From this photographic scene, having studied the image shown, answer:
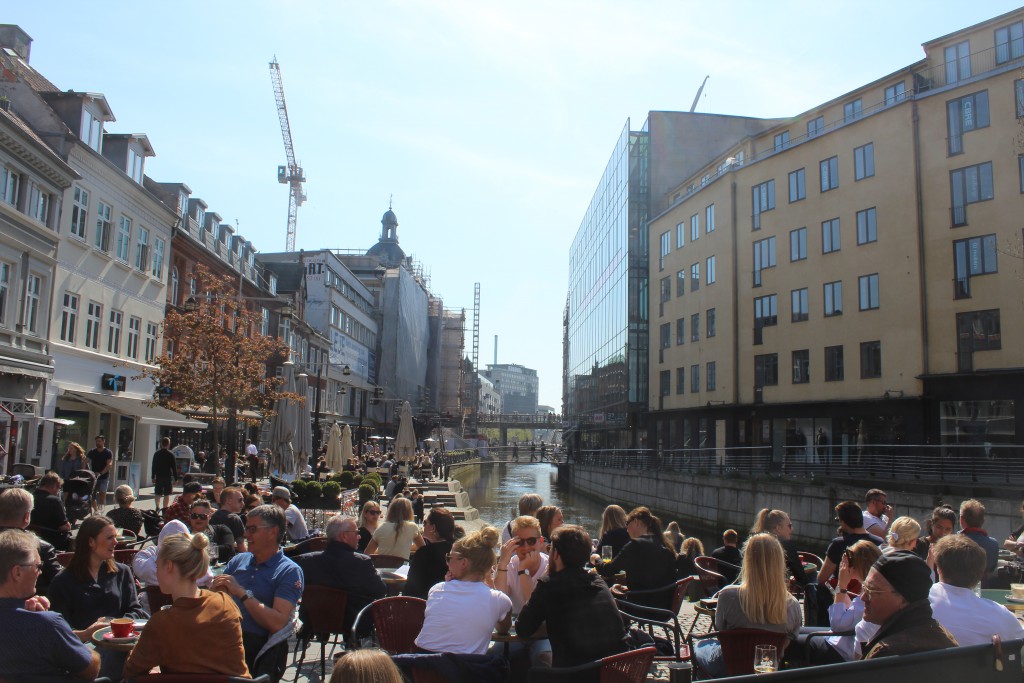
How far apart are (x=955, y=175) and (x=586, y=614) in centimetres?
2952

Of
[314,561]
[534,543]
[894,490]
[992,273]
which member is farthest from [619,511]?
[992,273]

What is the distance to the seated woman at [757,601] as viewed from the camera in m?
5.73

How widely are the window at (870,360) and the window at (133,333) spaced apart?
91.6ft

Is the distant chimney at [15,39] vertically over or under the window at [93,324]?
over

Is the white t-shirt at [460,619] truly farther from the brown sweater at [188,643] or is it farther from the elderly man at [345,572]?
the elderly man at [345,572]

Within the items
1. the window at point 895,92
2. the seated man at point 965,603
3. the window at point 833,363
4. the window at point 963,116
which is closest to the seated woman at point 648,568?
the seated man at point 965,603

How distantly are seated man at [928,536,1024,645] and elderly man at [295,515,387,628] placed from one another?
4.39 metres

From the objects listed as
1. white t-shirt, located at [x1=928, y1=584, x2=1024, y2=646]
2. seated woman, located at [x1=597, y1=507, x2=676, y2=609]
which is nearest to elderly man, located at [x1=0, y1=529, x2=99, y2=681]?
seated woman, located at [x1=597, y1=507, x2=676, y2=609]

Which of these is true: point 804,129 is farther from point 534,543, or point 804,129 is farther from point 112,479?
point 534,543

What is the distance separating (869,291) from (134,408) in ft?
90.6

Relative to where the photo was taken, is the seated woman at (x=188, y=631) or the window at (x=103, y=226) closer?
the seated woman at (x=188, y=631)

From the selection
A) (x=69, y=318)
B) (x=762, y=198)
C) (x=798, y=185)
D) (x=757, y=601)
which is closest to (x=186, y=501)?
(x=757, y=601)

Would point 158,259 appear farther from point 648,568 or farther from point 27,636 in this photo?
point 27,636

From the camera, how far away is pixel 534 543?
6973mm
